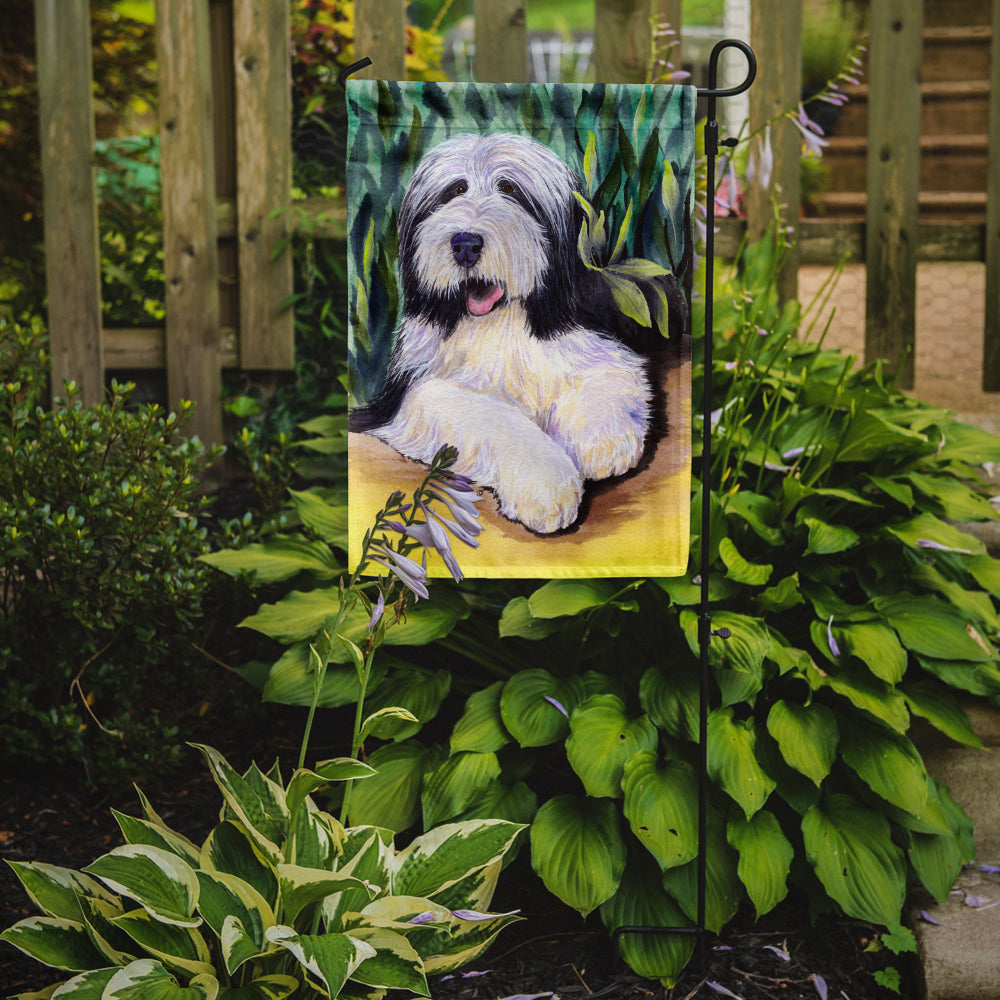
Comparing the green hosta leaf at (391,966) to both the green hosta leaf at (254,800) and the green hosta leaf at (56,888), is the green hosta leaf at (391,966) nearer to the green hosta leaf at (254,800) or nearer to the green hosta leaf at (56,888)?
the green hosta leaf at (254,800)

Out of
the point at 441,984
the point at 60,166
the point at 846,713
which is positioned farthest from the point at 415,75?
the point at 441,984

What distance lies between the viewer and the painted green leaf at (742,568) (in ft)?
6.75

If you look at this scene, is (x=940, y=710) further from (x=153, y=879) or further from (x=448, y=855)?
(x=153, y=879)

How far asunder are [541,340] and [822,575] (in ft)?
2.79

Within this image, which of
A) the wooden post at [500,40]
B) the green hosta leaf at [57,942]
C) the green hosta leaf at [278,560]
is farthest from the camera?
the wooden post at [500,40]

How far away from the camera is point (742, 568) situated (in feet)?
6.81

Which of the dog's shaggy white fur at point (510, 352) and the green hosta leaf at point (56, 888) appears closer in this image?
the green hosta leaf at point (56, 888)

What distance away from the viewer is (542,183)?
71.8 inches

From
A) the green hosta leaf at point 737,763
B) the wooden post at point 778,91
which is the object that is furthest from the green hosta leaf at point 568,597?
the wooden post at point 778,91

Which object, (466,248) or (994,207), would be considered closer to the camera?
(466,248)

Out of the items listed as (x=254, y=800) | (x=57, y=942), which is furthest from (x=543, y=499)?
(x=57, y=942)

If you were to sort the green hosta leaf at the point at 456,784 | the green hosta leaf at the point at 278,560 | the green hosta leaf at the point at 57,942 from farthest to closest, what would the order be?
the green hosta leaf at the point at 278,560, the green hosta leaf at the point at 456,784, the green hosta leaf at the point at 57,942

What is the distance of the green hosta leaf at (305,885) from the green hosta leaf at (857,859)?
35.6 inches

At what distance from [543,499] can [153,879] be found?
0.92 metres
